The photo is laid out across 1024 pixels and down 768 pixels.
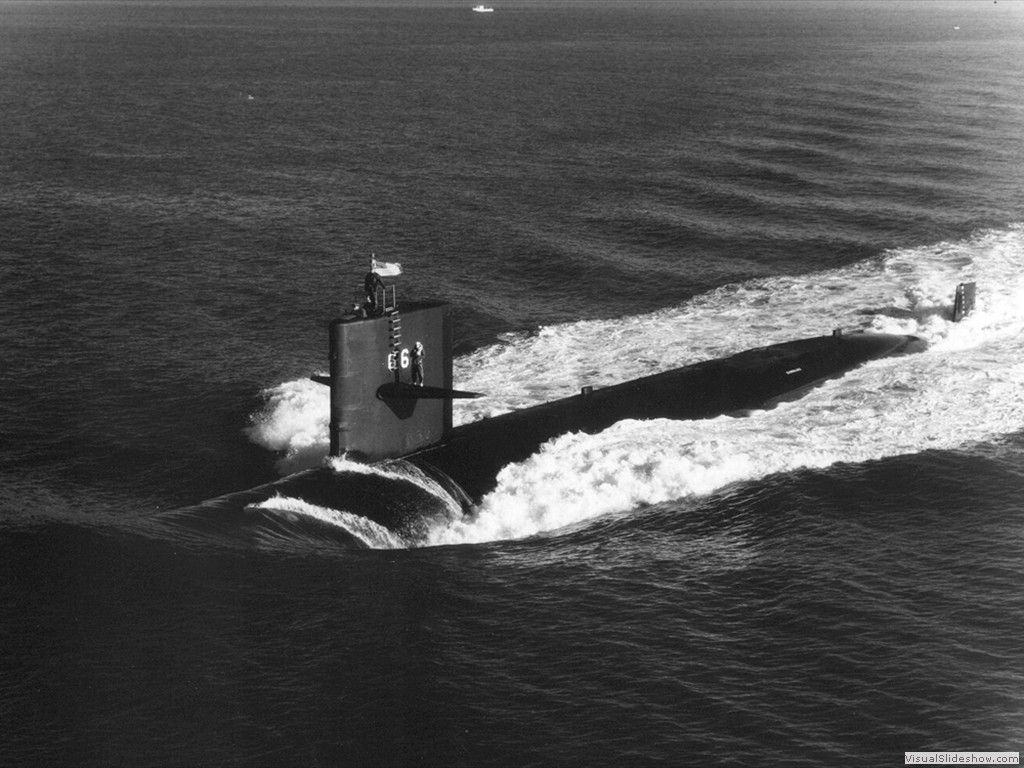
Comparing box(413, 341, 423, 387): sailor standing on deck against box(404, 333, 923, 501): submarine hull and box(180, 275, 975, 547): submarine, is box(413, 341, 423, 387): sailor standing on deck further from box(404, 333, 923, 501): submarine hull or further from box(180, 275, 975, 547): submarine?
box(404, 333, 923, 501): submarine hull

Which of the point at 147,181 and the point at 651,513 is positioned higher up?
the point at 147,181

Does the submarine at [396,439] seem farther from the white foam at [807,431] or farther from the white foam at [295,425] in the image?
the white foam at [295,425]

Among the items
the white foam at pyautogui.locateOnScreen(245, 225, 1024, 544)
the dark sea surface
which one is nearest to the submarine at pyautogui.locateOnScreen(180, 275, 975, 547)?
the dark sea surface

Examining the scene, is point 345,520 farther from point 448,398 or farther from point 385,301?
point 385,301

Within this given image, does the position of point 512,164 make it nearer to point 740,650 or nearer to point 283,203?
point 283,203

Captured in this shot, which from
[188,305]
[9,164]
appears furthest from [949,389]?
[9,164]

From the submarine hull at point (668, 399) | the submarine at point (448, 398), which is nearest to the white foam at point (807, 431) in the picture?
the submarine hull at point (668, 399)
